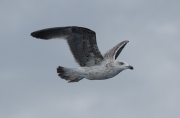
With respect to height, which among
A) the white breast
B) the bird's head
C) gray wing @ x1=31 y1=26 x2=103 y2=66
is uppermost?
gray wing @ x1=31 y1=26 x2=103 y2=66

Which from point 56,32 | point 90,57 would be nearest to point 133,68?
point 90,57

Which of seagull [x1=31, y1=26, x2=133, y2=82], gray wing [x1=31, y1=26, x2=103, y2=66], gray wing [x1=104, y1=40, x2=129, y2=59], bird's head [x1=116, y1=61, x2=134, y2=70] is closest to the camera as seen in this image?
gray wing [x1=31, y1=26, x2=103, y2=66]

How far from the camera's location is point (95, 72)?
732 inches

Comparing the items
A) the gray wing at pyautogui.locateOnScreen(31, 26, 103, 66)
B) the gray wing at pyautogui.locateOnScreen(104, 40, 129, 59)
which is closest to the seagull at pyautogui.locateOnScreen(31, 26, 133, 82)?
the gray wing at pyautogui.locateOnScreen(31, 26, 103, 66)

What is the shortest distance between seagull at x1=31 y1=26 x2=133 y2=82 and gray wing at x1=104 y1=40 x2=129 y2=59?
57.5 inches

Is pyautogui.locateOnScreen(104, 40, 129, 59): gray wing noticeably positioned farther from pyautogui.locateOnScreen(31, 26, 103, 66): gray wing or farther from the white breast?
pyautogui.locateOnScreen(31, 26, 103, 66): gray wing

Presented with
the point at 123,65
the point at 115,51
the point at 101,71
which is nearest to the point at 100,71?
the point at 101,71

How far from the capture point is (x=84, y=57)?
18.6 m

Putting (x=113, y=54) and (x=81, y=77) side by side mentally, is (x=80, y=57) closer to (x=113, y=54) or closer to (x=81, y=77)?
(x=81, y=77)

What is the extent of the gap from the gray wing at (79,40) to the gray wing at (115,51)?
2119 millimetres

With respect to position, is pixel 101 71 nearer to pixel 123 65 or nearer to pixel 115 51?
pixel 123 65

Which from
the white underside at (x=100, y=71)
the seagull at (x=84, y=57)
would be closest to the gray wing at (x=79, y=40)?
the seagull at (x=84, y=57)

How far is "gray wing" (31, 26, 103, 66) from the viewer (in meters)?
17.6

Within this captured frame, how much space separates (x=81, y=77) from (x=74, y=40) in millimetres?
1874
